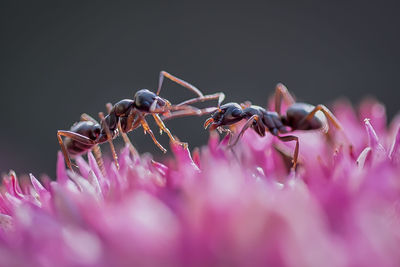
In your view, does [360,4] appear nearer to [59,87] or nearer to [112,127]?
[59,87]

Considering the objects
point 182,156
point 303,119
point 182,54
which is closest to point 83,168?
point 182,156

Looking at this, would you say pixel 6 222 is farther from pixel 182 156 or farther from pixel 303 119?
pixel 303 119

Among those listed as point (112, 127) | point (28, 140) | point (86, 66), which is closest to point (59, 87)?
point (86, 66)

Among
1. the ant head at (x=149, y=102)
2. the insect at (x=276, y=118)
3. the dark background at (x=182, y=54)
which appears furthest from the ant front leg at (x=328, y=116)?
the dark background at (x=182, y=54)

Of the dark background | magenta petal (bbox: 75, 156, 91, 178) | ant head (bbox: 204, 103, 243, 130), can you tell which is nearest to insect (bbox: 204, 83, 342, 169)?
ant head (bbox: 204, 103, 243, 130)

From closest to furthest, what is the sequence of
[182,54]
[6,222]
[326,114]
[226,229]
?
[226,229] < [6,222] < [326,114] < [182,54]

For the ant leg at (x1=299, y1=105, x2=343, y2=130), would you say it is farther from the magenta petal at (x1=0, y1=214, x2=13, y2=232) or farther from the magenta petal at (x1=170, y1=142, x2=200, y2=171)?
the magenta petal at (x1=0, y1=214, x2=13, y2=232)

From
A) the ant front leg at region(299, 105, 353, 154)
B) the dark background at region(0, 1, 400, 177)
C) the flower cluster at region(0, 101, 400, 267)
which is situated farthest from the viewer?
the dark background at region(0, 1, 400, 177)

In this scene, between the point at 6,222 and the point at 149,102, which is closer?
the point at 6,222
